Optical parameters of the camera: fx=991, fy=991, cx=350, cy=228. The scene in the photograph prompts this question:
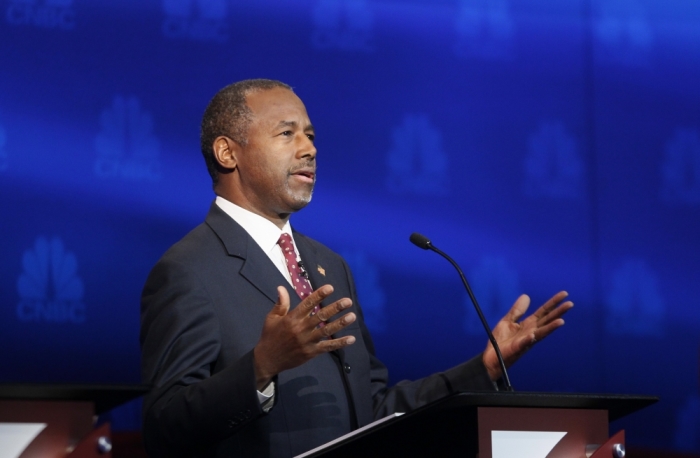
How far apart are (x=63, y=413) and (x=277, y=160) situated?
1.21 meters

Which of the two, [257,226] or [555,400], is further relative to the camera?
[257,226]

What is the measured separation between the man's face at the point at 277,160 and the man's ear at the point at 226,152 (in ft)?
0.06

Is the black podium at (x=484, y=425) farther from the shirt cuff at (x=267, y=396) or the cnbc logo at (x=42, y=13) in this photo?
the cnbc logo at (x=42, y=13)

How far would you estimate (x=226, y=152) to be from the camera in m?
2.70

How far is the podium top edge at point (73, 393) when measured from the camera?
1507 mm

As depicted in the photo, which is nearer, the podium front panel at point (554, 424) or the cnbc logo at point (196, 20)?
the podium front panel at point (554, 424)

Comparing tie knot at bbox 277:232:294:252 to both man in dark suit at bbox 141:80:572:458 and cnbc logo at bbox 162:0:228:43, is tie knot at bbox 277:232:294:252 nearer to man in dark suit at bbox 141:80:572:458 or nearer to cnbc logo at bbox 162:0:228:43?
man in dark suit at bbox 141:80:572:458

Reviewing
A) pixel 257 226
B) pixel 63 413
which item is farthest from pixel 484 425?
pixel 257 226

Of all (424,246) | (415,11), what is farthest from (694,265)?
(424,246)

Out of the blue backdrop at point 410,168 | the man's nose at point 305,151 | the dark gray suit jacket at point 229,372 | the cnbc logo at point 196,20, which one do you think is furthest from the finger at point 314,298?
the cnbc logo at point 196,20

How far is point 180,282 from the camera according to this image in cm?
233

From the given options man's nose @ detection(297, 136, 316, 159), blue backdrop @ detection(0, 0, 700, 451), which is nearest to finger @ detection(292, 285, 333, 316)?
man's nose @ detection(297, 136, 316, 159)

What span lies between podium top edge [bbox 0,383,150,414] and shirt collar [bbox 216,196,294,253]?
101 cm

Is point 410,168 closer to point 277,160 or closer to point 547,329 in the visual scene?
point 277,160
